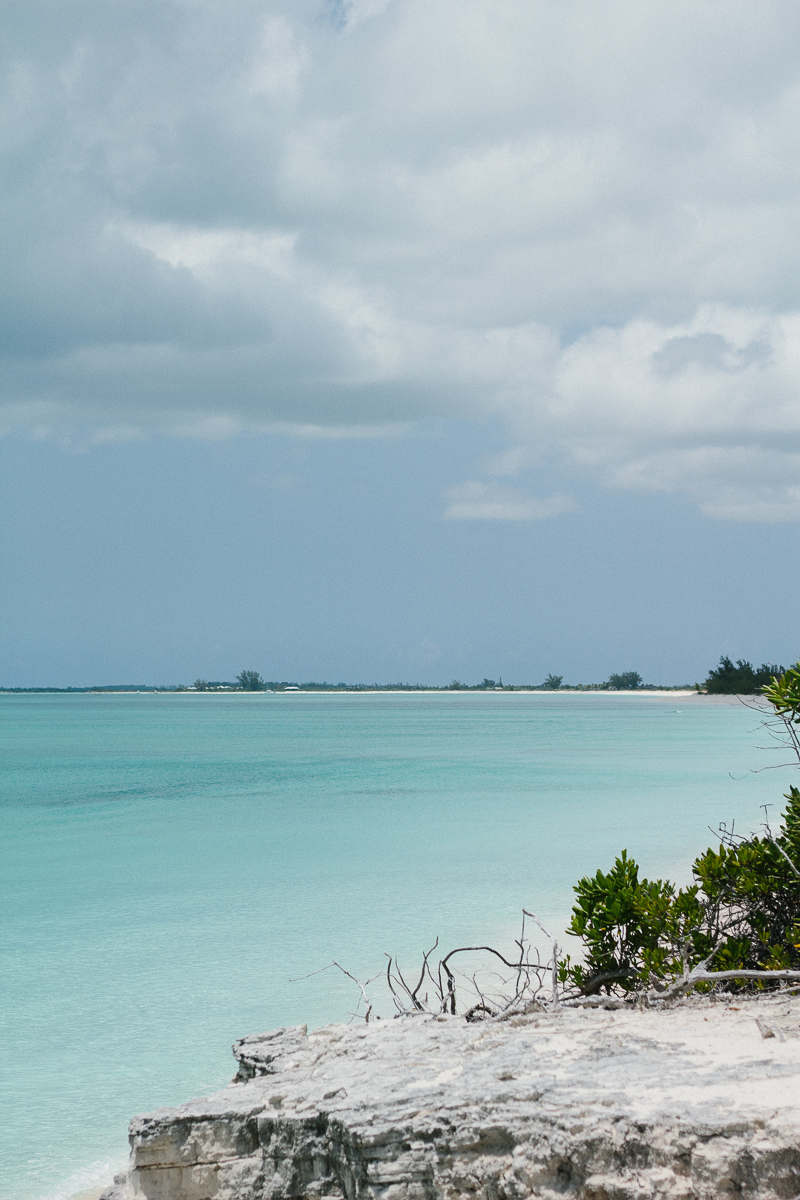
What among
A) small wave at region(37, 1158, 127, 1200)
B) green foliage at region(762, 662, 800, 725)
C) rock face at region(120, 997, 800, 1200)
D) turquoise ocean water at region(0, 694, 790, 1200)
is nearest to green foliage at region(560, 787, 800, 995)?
green foliage at region(762, 662, 800, 725)

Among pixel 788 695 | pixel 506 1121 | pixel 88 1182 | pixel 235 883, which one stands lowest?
pixel 235 883

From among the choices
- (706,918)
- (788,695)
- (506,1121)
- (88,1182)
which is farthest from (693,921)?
(88,1182)

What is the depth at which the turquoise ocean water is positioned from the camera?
6586mm

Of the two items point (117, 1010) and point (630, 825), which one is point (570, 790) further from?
point (117, 1010)

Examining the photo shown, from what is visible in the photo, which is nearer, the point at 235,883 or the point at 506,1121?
the point at 506,1121

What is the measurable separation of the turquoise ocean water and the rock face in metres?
2.31

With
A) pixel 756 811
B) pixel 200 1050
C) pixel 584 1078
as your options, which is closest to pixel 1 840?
pixel 200 1050

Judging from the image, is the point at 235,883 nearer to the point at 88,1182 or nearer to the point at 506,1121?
the point at 88,1182

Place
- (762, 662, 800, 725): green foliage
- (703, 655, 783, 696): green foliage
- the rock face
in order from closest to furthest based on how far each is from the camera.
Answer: the rock face
(762, 662, 800, 725): green foliage
(703, 655, 783, 696): green foliage

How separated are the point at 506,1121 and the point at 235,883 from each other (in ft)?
36.4

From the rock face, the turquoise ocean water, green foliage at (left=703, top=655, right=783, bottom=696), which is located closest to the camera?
the rock face

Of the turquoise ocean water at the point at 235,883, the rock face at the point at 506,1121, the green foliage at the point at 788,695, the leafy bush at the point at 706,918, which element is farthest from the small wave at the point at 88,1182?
the green foliage at the point at 788,695

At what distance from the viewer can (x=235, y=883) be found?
526 inches

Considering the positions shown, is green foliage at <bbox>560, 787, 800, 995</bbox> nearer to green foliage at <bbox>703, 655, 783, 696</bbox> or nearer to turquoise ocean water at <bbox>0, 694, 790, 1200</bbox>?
turquoise ocean water at <bbox>0, 694, 790, 1200</bbox>
